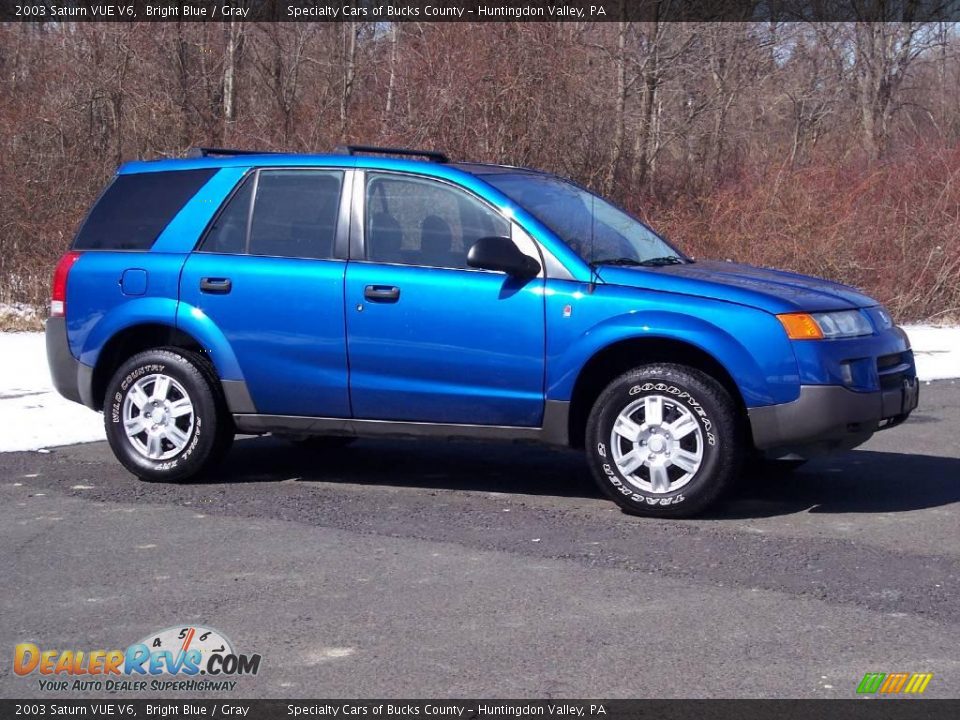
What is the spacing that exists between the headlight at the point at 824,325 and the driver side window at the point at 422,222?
158 centimetres

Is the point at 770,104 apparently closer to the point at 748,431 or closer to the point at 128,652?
the point at 748,431

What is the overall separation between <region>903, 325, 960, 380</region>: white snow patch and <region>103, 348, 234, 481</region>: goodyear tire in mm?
7385

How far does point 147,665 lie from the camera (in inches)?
183

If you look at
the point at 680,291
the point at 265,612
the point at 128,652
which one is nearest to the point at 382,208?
the point at 680,291

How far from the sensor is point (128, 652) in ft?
15.6

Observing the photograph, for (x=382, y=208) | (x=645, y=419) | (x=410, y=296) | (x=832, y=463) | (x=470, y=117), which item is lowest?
(x=832, y=463)

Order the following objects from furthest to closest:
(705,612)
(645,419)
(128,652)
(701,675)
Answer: (645,419) < (705,612) < (128,652) < (701,675)

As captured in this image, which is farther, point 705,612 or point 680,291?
point 680,291

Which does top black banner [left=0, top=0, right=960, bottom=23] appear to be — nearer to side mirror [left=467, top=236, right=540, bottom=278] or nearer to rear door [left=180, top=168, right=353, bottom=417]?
rear door [left=180, top=168, right=353, bottom=417]

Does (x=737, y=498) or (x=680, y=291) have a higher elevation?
(x=680, y=291)

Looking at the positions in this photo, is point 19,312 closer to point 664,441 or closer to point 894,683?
point 664,441

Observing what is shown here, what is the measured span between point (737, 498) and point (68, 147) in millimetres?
16200

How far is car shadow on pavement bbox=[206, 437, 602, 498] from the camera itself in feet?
25.9

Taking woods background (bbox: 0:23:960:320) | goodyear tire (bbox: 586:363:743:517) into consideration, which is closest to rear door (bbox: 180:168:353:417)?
goodyear tire (bbox: 586:363:743:517)
